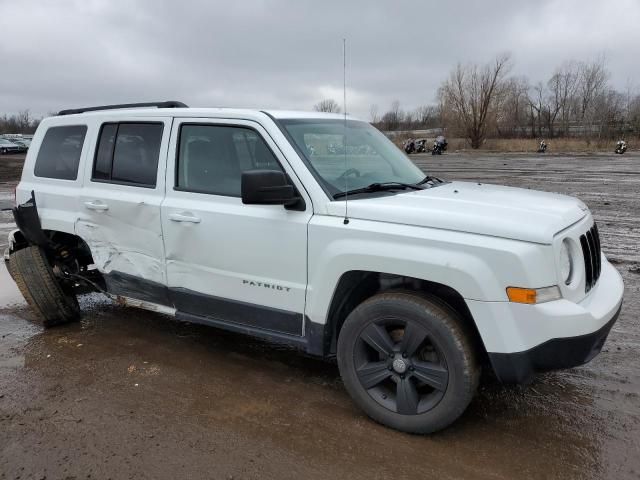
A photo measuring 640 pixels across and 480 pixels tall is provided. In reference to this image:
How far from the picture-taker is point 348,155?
4.01 metres

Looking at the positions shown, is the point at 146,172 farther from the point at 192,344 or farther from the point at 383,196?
the point at 383,196

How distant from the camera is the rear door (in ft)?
13.8

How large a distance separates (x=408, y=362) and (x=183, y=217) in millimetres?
1958

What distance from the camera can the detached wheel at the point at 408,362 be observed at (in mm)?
3014

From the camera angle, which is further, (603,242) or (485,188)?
(603,242)

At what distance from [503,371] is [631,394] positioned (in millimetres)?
1440

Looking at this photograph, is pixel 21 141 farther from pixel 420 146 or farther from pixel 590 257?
pixel 590 257

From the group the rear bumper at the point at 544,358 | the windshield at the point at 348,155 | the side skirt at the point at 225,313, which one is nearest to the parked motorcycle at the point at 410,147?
the windshield at the point at 348,155

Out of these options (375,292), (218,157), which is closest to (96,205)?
(218,157)

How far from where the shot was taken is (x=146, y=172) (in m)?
4.27

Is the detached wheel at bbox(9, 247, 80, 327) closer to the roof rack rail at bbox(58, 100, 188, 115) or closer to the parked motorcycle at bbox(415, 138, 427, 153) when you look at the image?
the roof rack rail at bbox(58, 100, 188, 115)

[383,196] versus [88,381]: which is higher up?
[383,196]

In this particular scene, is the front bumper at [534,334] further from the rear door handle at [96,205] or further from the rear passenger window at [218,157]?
the rear door handle at [96,205]

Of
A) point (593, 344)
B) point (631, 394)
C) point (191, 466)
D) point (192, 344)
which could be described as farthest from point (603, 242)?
point (191, 466)
